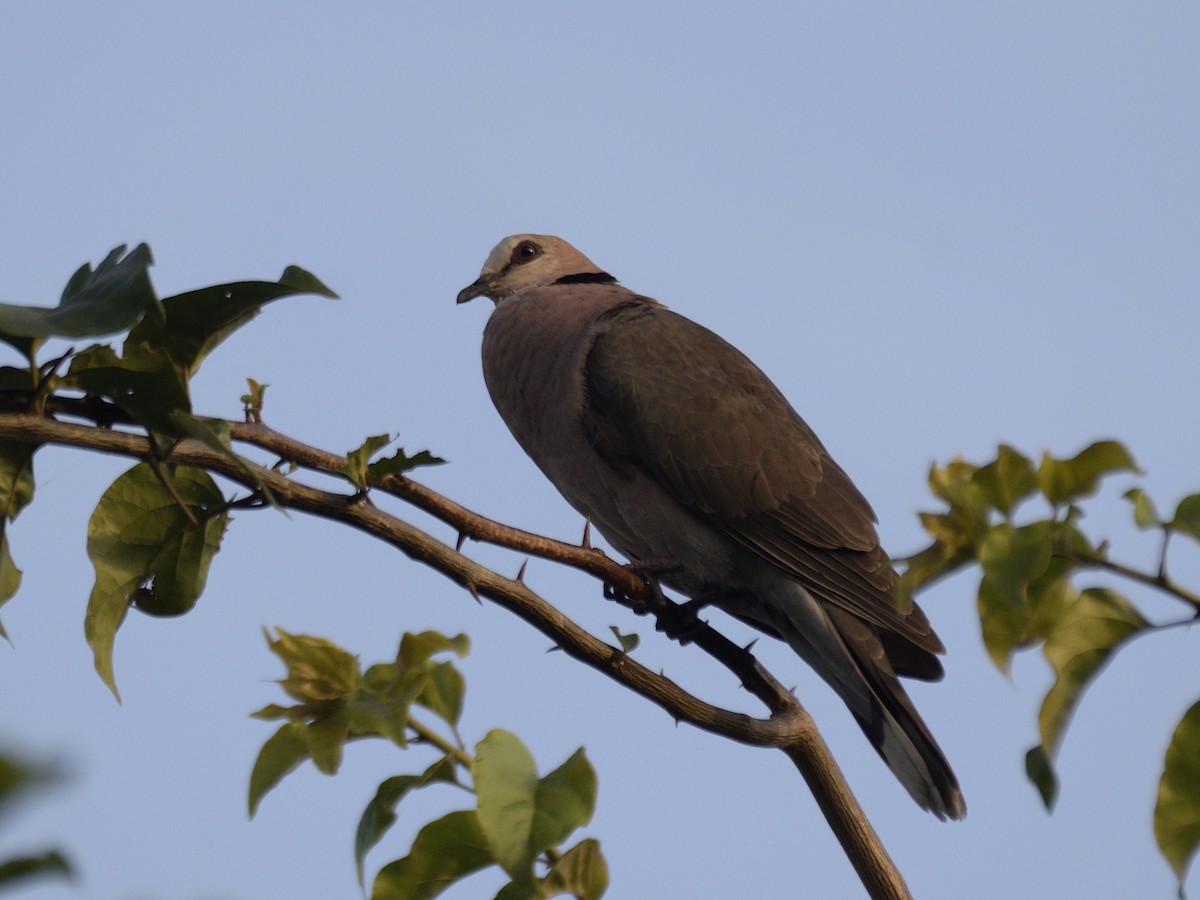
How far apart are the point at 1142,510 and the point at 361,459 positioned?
1090 mm

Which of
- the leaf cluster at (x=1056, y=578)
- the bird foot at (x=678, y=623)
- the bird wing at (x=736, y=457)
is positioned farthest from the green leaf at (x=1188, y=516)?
the bird wing at (x=736, y=457)

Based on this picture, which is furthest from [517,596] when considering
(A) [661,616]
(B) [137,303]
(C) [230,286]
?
(A) [661,616]

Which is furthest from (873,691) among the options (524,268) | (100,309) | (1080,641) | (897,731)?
(100,309)

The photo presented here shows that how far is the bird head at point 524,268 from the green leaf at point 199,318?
430 cm

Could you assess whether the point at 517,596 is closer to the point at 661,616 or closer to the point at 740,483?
the point at 661,616

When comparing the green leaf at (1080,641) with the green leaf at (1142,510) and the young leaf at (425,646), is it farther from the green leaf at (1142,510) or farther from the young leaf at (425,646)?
the young leaf at (425,646)

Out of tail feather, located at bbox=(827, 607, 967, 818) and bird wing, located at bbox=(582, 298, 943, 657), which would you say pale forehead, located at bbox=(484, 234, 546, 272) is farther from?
tail feather, located at bbox=(827, 607, 967, 818)

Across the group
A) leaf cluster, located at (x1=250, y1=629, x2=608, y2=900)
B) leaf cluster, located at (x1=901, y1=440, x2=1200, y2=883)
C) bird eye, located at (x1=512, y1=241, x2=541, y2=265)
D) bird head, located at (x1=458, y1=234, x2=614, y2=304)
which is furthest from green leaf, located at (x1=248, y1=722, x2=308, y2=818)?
bird eye, located at (x1=512, y1=241, x2=541, y2=265)

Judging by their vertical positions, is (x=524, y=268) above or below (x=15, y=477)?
above

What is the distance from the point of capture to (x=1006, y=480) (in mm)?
1322

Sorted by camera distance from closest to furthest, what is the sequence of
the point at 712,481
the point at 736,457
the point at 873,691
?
the point at 873,691 → the point at 712,481 → the point at 736,457

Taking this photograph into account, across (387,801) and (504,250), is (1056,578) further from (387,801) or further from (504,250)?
(504,250)

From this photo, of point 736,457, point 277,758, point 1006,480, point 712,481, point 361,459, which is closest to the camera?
point 1006,480

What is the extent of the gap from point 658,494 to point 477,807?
11.1 ft
